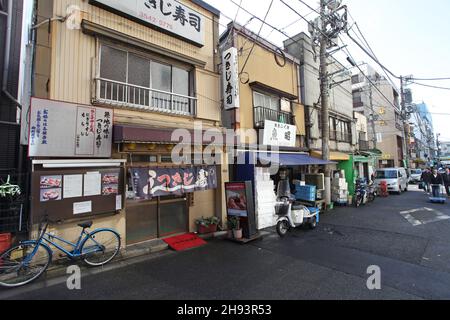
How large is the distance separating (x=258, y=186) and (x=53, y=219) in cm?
672

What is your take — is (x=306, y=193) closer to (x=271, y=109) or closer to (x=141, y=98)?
(x=271, y=109)

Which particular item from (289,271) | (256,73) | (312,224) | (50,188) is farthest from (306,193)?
(50,188)

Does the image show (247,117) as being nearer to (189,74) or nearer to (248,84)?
(248,84)

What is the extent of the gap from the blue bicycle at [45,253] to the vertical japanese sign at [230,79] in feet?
20.1

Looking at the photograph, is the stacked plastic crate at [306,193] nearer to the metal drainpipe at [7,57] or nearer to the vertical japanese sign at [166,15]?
the vertical japanese sign at [166,15]

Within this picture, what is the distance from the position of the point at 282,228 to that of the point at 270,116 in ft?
20.0

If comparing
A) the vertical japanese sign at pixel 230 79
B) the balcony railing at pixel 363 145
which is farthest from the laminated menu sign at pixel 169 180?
the balcony railing at pixel 363 145

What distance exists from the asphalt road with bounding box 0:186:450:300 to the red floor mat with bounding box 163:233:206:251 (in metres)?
0.34

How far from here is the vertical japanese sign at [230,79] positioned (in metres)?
9.05

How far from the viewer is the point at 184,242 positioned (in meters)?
7.50
